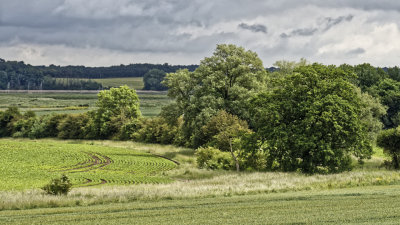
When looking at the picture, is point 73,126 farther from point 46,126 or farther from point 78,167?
point 78,167

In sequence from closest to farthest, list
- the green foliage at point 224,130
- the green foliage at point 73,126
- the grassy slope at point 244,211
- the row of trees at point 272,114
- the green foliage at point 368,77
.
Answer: the grassy slope at point 244,211
the row of trees at point 272,114
the green foliage at point 224,130
the green foliage at point 368,77
the green foliage at point 73,126

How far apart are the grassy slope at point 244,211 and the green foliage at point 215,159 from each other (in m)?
27.4

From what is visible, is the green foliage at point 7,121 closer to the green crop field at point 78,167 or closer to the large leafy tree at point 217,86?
the green crop field at point 78,167

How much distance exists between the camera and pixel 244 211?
19.8 metres

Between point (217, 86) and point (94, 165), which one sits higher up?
point (217, 86)

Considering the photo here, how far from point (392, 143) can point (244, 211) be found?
32958 millimetres

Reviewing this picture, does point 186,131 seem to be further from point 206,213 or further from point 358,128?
point 206,213

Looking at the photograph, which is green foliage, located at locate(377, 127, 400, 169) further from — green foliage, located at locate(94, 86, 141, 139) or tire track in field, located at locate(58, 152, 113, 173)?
green foliage, located at locate(94, 86, 141, 139)

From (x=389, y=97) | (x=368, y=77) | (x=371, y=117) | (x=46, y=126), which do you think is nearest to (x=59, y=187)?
(x=371, y=117)

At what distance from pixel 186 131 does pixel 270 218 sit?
54104mm

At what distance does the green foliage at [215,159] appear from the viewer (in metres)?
52.1

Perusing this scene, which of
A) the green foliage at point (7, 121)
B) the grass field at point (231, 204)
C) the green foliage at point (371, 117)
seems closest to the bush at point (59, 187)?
the grass field at point (231, 204)

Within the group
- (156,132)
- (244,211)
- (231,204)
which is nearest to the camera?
(244,211)

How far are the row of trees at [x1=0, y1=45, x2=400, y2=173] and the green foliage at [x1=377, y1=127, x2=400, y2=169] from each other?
1.21 feet
